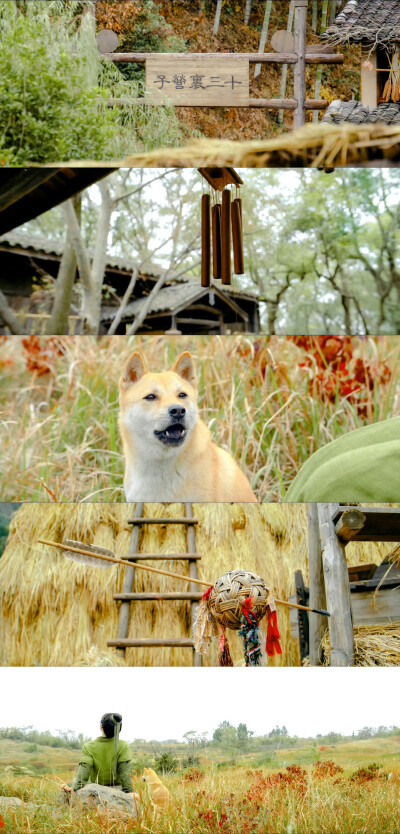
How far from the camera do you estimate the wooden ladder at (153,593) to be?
3.46 metres

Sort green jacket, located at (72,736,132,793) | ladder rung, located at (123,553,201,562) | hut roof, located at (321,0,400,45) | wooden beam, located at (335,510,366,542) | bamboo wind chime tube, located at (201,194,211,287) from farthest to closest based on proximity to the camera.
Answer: hut roof, located at (321,0,400,45) < bamboo wind chime tube, located at (201,194,211,287) < ladder rung, located at (123,553,201,562) < green jacket, located at (72,736,132,793) < wooden beam, located at (335,510,366,542)

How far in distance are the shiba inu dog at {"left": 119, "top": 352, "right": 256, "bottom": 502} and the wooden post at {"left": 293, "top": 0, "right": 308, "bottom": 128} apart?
1.44 m

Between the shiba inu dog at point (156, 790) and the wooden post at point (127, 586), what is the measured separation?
47 cm

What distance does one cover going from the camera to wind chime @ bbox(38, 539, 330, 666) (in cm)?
321

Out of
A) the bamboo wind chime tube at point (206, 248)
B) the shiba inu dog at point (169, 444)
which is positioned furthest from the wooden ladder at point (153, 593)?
the bamboo wind chime tube at point (206, 248)

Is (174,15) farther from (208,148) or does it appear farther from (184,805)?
(184,805)

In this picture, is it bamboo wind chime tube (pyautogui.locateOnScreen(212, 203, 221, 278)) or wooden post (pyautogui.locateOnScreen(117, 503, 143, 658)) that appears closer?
wooden post (pyautogui.locateOnScreen(117, 503, 143, 658))

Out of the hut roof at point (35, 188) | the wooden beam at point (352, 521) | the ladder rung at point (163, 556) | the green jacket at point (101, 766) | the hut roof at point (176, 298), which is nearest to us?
the wooden beam at point (352, 521)

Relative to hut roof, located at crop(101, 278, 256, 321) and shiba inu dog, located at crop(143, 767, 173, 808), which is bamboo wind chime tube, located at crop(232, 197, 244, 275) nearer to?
hut roof, located at crop(101, 278, 256, 321)

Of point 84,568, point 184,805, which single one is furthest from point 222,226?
point 184,805

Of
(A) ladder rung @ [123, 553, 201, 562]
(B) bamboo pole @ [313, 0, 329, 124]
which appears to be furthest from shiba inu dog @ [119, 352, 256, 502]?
(B) bamboo pole @ [313, 0, 329, 124]

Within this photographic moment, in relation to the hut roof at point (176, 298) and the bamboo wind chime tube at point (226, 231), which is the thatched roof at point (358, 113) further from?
the hut roof at point (176, 298)

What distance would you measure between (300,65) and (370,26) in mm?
422

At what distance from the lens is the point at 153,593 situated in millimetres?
3541
